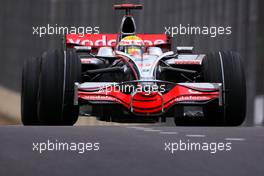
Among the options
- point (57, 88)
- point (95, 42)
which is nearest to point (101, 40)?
point (95, 42)

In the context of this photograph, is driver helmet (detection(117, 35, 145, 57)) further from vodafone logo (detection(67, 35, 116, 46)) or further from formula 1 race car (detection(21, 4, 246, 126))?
vodafone logo (detection(67, 35, 116, 46))

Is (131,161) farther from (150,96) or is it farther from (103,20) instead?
(103,20)

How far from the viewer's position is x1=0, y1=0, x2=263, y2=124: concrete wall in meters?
26.1

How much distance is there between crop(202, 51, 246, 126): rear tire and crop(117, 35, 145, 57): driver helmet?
5.60 feet

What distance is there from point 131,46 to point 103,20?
19777 millimetres

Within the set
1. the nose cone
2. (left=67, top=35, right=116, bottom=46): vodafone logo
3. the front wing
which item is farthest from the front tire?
(left=67, top=35, right=116, bottom=46): vodafone logo

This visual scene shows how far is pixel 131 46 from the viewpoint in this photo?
1190 centimetres
